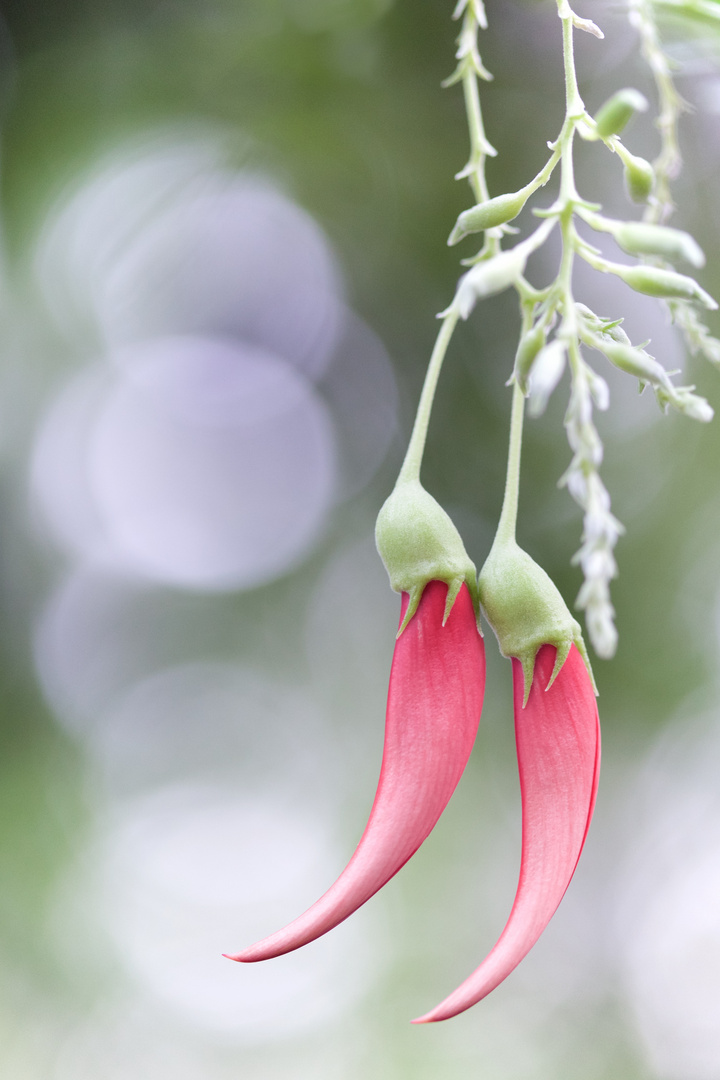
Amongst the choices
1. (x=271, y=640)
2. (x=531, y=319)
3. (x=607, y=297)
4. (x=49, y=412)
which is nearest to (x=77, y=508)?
(x=49, y=412)

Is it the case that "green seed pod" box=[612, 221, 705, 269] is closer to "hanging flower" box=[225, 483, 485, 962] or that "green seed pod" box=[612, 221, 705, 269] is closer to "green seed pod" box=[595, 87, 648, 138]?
"green seed pod" box=[595, 87, 648, 138]

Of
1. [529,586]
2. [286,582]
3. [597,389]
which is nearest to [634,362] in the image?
[597,389]

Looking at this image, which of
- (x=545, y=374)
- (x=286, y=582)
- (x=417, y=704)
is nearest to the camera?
(x=545, y=374)

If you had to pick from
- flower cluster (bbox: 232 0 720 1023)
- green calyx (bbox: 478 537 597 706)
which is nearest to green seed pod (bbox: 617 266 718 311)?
flower cluster (bbox: 232 0 720 1023)

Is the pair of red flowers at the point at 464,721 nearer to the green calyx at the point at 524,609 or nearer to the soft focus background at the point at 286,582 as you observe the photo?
the green calyx at the point at 524,609

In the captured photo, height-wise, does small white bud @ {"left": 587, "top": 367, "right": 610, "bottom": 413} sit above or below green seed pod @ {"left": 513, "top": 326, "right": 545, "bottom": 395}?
below

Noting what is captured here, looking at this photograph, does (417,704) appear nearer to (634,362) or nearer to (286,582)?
(634,362)

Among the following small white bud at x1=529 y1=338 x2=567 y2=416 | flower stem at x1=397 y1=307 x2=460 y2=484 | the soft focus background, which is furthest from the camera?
the soft focus background
